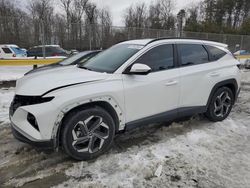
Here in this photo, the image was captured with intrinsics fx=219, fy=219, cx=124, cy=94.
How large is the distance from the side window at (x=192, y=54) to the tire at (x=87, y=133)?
1840 mm

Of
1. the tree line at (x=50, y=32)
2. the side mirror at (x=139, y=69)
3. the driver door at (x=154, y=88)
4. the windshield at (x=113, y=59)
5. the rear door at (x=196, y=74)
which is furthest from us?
the tree line at (x=50, y=32)

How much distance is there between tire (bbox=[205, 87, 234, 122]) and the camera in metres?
4.54

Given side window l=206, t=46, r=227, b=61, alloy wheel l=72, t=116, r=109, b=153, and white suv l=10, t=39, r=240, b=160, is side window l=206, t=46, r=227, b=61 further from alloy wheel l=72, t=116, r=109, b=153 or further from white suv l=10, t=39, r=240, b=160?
alloy wheel l=72, t=116, r=109, b=153

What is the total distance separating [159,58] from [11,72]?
8.76 metres

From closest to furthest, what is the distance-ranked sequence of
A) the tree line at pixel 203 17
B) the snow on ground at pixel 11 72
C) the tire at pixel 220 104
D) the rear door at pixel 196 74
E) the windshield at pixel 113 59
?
the windshield at pixel 113 59, the rear door at pixel 196 74, the tire at pixel 220 104, the snow on ground at pixel 11 72, the tree line at pixel 203 17

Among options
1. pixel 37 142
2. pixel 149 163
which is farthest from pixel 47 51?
pixel 149 163

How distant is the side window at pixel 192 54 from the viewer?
159 inches

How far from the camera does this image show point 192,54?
13.7 feet

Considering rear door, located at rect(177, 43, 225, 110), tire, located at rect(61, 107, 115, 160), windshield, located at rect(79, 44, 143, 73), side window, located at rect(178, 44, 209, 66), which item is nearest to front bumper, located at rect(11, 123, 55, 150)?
tire, located at rect(61, 107, 115, 160)

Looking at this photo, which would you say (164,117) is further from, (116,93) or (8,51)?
(8,51)

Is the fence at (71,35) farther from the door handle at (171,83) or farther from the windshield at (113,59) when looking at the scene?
the door handle at (171,83)

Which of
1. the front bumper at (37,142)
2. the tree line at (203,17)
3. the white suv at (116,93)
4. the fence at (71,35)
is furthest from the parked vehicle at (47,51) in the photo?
the tree line at (203,17)

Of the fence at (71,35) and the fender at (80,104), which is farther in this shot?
the fence at (71,35)

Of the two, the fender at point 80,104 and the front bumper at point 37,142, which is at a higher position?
the fender at point 80,104
